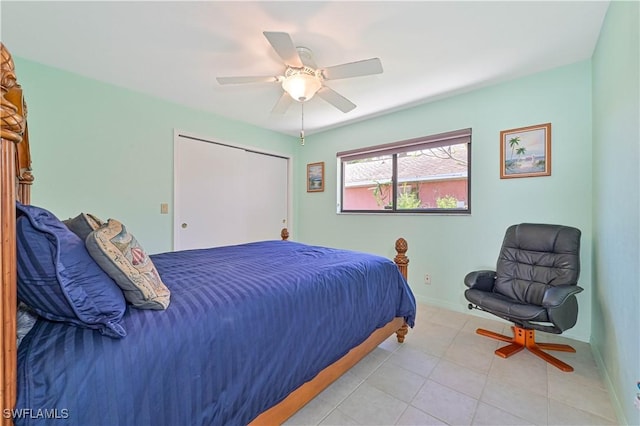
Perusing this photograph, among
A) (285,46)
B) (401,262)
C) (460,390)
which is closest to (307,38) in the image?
(285,46)

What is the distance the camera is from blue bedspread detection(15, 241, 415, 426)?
77cm

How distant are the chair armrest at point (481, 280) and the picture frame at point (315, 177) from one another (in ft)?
8.13

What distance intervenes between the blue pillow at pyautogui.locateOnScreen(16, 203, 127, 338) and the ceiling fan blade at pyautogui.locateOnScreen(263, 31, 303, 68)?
133cm

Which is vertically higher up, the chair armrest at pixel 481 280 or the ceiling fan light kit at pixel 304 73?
the ceiling fan light kit at pixel 304 73

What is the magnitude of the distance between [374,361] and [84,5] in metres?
2.97

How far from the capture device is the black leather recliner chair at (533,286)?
1.90m

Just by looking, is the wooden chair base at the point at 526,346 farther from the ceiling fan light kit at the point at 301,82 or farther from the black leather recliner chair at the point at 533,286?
the ceiling fan light kit at the point at 301,82

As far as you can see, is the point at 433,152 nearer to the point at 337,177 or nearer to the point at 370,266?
the point at 337,177

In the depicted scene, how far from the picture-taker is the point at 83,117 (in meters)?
2.54

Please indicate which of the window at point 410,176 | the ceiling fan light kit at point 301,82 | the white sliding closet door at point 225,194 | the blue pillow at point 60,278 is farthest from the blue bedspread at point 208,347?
the window at point 410,176

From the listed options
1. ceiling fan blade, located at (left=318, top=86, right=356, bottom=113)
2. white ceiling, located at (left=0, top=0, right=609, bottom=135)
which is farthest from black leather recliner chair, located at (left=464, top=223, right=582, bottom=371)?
ceiling fan blade, located at (left=318, top=86, right=356, bottom=113)

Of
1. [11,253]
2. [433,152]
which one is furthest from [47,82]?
[433,152]

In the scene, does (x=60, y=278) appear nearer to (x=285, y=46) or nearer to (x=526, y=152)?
(x=285, y=46)

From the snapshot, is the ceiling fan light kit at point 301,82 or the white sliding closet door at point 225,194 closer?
the ceiling fan light kit at point 301,82
